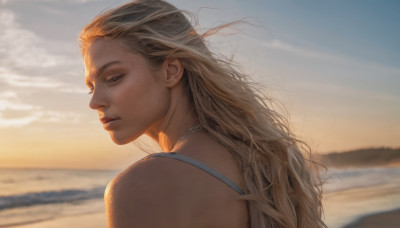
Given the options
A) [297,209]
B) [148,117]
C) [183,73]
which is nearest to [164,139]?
[148,117]

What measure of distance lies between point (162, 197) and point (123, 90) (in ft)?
2.15

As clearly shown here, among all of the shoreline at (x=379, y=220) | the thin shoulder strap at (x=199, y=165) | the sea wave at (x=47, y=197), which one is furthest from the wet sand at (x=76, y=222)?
the thin shoulder strap at (x=199, y=165)

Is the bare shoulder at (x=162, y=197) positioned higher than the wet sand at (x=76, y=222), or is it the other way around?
the bare shoulder at (x=162, y=197)

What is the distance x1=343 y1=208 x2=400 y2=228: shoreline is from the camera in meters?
7.79

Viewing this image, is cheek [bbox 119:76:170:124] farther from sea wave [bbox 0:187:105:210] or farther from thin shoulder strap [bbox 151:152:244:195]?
sea wave [bbox 0:187:105:210]

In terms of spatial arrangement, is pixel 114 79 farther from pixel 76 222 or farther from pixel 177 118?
pixel 76 222

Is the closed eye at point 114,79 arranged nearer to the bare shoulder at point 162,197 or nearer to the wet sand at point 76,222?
the bare shoulder at point 162,197

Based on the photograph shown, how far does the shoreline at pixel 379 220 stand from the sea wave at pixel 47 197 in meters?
7.26

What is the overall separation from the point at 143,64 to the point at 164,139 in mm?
387

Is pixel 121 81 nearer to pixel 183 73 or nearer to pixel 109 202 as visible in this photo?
pixel 183 73

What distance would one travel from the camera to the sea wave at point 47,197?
1164cm

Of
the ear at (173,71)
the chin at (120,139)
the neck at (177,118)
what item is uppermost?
the ear at (173,71)

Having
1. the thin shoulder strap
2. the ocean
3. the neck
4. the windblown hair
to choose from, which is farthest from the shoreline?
the thin shoulder strap

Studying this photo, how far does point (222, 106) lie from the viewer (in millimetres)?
2162
